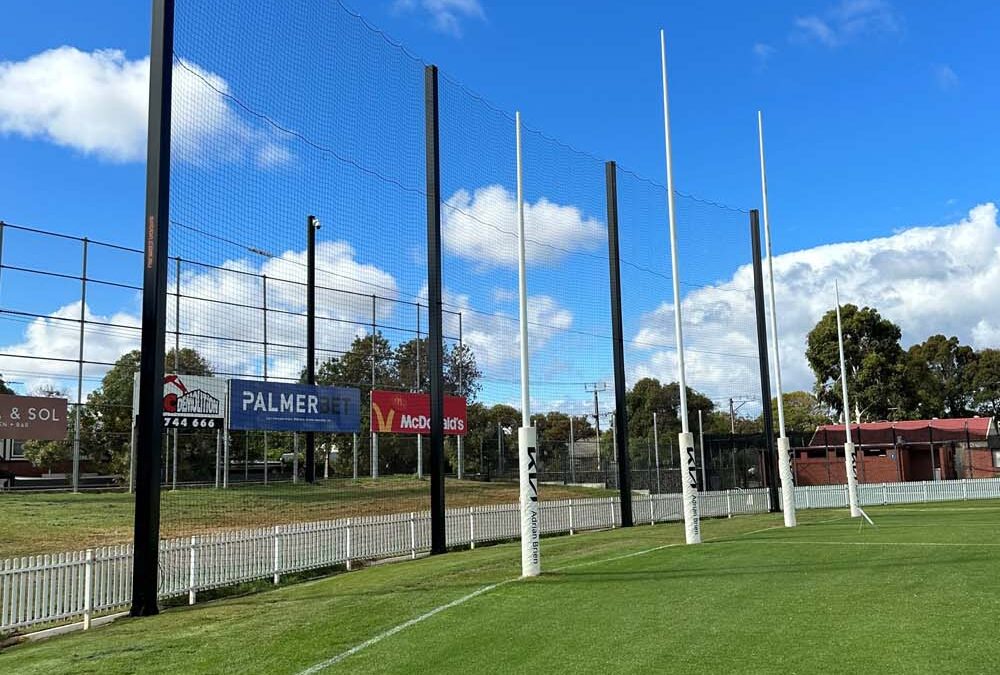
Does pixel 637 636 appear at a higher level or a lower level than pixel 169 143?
lower

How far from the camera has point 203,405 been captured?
2583 cm

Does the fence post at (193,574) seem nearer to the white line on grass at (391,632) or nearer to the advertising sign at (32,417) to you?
the white line on grass at (391,632)

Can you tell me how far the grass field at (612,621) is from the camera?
21.5 feet

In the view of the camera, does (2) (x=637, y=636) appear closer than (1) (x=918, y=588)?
Yes

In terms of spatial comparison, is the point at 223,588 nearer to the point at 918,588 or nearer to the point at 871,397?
the point at 918,588

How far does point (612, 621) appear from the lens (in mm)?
8133

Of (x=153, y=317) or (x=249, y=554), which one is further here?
(x=249, y=554)

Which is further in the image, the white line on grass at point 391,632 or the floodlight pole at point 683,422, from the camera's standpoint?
the floodlight pole at point 683,422

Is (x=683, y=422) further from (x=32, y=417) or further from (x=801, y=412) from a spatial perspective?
(x=801, y=412)

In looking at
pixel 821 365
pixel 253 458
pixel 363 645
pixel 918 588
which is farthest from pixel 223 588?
pixel 821 365

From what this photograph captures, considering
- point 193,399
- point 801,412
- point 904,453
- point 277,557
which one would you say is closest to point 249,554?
point 277,557

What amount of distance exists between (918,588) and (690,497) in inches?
243

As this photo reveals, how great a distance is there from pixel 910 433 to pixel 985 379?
42.9 metres

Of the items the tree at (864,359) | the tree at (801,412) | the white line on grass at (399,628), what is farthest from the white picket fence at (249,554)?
the tree at (801,412)
